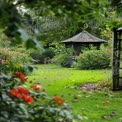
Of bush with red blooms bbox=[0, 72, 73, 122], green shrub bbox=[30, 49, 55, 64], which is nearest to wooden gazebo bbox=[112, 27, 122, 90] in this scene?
bush with red blooms bbox=[0, 72, 73, 122]

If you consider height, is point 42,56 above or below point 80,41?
below

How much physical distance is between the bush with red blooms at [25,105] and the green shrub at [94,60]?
20388mm

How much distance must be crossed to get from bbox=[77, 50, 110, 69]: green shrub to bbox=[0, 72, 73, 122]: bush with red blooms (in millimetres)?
20388

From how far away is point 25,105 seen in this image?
3207mm

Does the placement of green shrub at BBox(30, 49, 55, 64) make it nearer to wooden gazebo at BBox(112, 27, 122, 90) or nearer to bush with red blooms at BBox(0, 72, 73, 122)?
wooden gazebo at BBox(112, 27, 122, 90)

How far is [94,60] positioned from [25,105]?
21008 millimetres

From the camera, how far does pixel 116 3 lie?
9500 mm

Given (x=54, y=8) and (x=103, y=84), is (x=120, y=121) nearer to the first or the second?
(x=54, y=8)

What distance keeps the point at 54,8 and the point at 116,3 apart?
6.16 meters

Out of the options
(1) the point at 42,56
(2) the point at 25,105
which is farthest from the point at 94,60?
(2) the point at 25,105

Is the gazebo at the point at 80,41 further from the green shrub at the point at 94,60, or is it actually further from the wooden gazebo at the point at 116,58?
the wooden gazebo at the point at 116,58

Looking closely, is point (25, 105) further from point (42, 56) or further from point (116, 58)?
point (42, 56)

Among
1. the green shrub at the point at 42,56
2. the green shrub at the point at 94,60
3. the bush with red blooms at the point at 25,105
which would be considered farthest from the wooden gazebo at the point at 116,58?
the green shrub at the point at 42,56

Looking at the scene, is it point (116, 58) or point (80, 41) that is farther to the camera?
point (80, 41)
